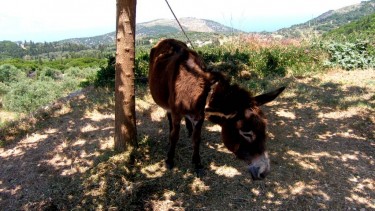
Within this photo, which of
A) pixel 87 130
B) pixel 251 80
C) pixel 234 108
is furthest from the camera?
pixel 251 80

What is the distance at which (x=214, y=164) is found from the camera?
201 inches

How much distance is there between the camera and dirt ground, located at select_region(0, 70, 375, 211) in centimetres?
429

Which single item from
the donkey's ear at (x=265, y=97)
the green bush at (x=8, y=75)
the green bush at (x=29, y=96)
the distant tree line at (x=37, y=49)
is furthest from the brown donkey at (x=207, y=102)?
the distant tree line at (x=37, y=49)

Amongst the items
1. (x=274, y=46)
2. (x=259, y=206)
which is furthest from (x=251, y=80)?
(x=259, y=206)

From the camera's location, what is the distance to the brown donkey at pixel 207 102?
355 cm

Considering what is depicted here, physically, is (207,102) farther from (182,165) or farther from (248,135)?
(182,165)

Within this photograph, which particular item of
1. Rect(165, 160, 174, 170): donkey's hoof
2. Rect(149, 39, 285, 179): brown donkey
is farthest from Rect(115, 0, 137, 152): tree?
Rect(165, 160, 174, 170): donkey's hoof

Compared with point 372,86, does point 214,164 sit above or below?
below

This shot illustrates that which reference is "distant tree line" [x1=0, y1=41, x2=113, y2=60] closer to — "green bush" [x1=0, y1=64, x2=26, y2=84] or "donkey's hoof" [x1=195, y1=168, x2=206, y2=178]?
"green bush" [x1=0, y1=64, x2=26, y2=84]

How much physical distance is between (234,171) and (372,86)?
5638mm

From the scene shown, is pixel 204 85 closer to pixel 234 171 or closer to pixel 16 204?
pixel 234 171

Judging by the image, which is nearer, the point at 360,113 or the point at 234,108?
the point at 234,108

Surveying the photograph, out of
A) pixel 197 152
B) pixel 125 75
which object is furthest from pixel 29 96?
pixel 197 152

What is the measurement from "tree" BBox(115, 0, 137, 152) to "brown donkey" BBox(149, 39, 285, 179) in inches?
20.1
